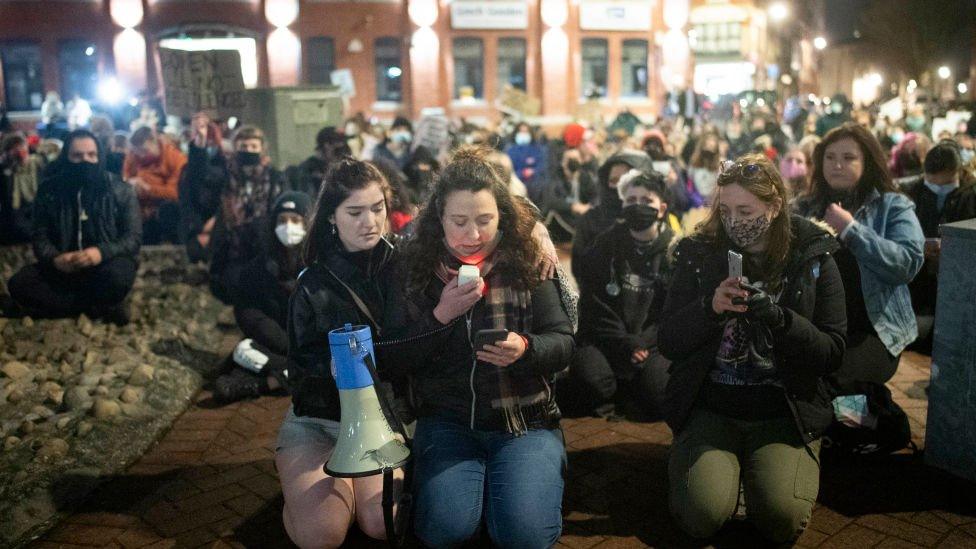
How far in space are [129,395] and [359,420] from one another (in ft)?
9.83

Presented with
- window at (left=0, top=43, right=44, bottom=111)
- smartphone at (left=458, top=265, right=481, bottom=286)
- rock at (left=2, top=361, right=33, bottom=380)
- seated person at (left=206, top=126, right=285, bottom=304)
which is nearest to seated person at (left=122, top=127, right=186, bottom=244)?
seated person at (left=206, top=126, right=285, bottom=304)

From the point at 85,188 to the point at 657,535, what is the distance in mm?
5947

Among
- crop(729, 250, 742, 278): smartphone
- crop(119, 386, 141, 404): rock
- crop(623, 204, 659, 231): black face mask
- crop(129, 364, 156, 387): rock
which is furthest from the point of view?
crop(129, 364, 156, 387): rock

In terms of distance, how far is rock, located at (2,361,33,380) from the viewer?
613 cm

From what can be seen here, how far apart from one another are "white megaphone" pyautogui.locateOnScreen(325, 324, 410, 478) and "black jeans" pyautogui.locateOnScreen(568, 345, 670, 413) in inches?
84.7

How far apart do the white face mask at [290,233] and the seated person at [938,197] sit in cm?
463

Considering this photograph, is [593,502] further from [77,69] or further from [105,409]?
[77,69]

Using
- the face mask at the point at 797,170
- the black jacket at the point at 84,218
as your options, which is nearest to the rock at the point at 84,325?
the black jacket at the point at 84,218

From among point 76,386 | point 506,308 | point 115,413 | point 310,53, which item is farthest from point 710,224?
point 310,53

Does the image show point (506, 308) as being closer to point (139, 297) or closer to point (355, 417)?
point (355, 417)

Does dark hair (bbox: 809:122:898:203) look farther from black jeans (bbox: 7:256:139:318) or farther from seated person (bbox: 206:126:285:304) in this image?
black jeans (bbox: 7:256:139:318)

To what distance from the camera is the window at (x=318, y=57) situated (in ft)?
105

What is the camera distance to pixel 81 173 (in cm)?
756

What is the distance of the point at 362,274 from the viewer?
388cm
